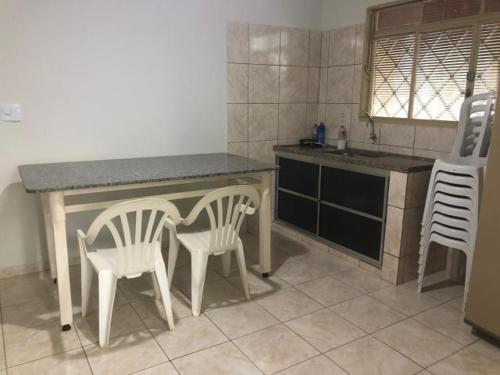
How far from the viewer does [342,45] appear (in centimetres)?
367

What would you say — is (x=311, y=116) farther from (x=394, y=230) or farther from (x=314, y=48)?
(x=394, y=230)

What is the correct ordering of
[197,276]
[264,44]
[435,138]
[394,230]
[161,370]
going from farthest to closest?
[264,44] < [435,138] < [394,230] < [197,276] < [161,370]

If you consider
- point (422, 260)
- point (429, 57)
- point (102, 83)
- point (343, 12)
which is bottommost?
point (422, 260)

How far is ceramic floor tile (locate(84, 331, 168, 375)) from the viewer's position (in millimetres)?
1941

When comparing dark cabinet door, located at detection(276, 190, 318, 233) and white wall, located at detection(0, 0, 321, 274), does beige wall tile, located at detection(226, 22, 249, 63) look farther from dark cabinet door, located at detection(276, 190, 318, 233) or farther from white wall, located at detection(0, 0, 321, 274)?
dark cabinet door, located at detection(276, 190, 318, 233)

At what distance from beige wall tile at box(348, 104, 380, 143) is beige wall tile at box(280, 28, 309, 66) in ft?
2.18

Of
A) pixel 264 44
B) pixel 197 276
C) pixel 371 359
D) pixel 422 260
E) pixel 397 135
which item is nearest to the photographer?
pixel 371 359

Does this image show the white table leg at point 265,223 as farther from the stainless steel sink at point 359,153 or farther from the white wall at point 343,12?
the white wall at point 343,12

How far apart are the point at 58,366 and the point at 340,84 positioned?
120 inches

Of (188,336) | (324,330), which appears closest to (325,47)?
(324,330)

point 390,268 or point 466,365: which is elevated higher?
point 390,268

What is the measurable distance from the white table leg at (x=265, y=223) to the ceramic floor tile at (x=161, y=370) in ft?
3.71

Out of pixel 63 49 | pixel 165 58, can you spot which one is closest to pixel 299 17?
pixel 165 58

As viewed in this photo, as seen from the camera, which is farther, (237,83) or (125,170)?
(237,83)
